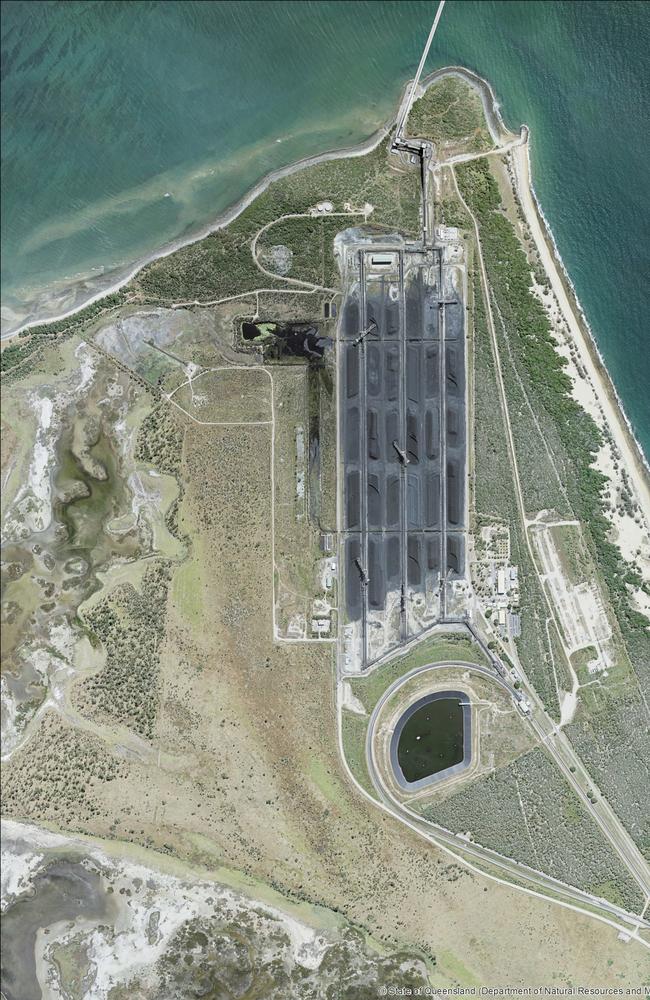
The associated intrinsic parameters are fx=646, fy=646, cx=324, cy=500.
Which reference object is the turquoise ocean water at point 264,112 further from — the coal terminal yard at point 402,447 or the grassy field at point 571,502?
the coal terminal yard at point 402,447

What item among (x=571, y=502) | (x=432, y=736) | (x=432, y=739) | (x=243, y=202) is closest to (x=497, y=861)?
(x=432, y=739)

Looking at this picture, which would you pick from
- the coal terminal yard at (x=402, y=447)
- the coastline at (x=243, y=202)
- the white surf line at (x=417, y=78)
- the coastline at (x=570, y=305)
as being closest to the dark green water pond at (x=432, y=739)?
the coal terminal yard at (x=402, y=447)

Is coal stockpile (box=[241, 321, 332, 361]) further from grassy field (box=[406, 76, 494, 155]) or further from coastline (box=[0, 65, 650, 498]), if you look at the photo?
grassy field (box=[406, 76, 494, 155])

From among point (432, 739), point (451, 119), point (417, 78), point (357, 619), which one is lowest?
point (432, 739)

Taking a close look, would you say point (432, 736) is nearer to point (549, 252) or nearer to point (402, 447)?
point (402, 447)

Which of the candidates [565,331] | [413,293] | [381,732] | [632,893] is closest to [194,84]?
[413,293]

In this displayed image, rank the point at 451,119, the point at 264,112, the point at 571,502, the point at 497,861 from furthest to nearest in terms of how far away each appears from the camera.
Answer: the point at 264,112, the point at 451,119, the point at 571,502, the point at 497,861
